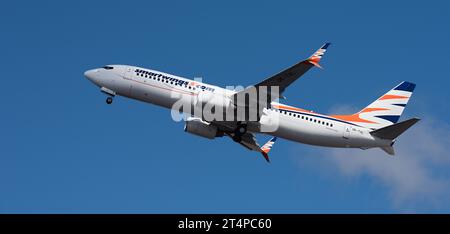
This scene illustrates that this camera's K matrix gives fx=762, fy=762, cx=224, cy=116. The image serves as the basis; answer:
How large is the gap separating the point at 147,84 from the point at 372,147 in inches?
732

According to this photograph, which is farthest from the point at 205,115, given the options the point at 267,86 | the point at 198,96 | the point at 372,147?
the point at 372,147

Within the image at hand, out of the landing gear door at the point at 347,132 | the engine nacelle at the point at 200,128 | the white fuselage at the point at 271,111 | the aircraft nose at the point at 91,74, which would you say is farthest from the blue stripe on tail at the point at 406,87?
the aircraft nose at the point at 91,74

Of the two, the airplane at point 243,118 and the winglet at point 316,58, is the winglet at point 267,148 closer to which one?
the airplane at point 243,118

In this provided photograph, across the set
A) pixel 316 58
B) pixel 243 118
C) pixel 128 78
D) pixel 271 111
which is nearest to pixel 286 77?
pixel 316 58

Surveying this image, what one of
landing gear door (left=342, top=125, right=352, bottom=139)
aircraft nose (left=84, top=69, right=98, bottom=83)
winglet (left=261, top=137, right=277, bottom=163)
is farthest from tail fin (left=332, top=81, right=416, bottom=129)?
aircraft nose (left=84, top=69, right=98, bottom=83)

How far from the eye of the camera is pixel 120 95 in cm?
6188

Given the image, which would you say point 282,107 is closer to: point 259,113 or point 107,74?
point 259,113

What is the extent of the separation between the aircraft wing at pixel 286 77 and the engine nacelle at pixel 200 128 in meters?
4.06

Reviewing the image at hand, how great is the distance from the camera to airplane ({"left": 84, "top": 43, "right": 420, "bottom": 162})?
2314 inches

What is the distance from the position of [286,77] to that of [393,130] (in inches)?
419

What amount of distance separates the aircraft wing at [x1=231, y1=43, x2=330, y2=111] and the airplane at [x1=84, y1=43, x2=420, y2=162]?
0.21 m

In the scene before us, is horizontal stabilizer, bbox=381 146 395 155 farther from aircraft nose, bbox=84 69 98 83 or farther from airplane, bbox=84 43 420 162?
aircraft nose, bbox=84 69 98 83

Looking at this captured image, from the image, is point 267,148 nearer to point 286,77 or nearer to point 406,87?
point 406,87

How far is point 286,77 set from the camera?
5416 cm
